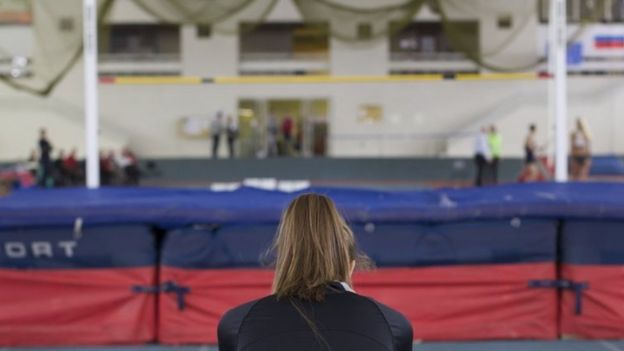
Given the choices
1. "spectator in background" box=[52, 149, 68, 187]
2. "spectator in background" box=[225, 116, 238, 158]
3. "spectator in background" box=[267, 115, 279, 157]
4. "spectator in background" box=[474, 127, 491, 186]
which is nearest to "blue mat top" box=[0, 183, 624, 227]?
"spectator in background" box=[474, 127, 491, 186]

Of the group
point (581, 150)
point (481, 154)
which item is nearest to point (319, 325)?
point (581, 150)

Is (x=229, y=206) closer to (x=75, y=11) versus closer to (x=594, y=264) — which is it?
(x=594, y=264)

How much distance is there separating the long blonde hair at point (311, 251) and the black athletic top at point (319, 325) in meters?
0.03

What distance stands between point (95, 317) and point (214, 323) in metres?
0.84

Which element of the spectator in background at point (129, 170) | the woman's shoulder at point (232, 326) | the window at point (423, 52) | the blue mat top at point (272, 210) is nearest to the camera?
the woman's shoulder at point (232, 326)

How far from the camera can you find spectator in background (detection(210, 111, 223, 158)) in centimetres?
2477

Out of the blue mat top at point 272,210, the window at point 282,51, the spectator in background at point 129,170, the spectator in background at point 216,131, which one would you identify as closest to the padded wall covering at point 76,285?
the blue mat top at point 272,210

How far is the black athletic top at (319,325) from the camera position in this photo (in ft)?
6.14

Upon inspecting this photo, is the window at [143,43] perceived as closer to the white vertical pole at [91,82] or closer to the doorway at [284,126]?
the doorway at [284,126]

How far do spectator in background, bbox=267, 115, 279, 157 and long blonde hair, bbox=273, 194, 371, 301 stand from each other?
24528mm

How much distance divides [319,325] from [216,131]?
23549 mm

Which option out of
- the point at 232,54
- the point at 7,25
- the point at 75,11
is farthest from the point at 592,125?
the point at 75,11

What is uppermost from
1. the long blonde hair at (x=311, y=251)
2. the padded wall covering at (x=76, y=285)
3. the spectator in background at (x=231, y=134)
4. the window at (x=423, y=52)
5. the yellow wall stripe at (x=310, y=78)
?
the window at (x=423, y=52)

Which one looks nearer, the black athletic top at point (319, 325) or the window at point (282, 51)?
the black athletic top at point (319, 325)
